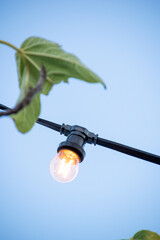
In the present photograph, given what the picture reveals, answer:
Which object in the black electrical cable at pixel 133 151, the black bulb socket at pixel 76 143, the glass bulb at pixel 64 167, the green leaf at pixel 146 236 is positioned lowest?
the green leaf at pixel 146 236

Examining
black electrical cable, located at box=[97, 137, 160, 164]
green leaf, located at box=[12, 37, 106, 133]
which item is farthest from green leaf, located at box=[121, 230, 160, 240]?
green leaf, located at box=[12, 37, 106, 133]

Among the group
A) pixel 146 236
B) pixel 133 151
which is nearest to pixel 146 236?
pixel 146 236

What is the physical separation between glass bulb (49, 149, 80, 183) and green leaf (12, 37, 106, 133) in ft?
1.20

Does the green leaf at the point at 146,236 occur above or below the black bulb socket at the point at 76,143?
below

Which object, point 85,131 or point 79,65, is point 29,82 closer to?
point 79,65

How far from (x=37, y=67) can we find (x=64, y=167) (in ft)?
1.50

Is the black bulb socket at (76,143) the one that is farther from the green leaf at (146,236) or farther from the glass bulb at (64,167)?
the green leaf at (146,236)

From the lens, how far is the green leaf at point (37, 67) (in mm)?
351

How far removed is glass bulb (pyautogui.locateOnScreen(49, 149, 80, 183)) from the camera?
0.73 m

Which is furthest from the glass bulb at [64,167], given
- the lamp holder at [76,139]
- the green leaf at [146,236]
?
the green leaf at [146,236]

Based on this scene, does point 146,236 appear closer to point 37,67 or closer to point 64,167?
point 64,167

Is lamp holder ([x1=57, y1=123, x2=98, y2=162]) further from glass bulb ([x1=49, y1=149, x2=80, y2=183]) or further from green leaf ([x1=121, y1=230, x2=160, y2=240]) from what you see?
green leaf ([x1=121, y1=230, x2=160, y2=240])

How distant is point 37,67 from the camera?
1.26 ft

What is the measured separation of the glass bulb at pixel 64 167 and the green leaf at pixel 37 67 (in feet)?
1.20
